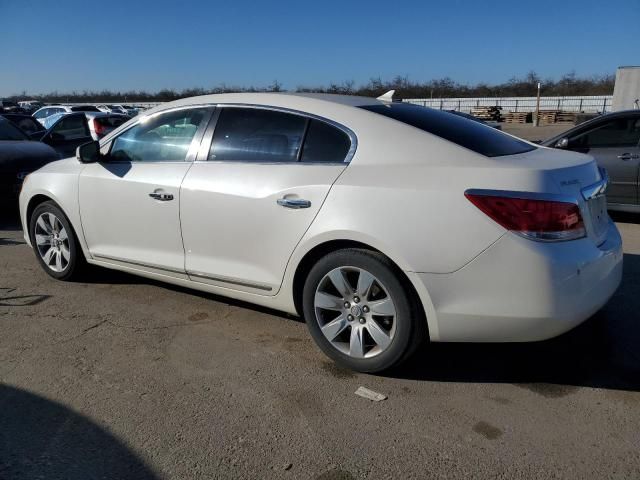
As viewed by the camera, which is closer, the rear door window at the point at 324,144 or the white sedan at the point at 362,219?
the white sedan at the point at 362,219

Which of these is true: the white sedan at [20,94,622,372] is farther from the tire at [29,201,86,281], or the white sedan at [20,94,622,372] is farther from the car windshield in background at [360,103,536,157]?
the tire at [29,201,86,281]

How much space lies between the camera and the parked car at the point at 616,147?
272 inches

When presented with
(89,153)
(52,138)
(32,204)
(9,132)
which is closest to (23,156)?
(9,132)

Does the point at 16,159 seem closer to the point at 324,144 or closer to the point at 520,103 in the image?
the point at 324,144

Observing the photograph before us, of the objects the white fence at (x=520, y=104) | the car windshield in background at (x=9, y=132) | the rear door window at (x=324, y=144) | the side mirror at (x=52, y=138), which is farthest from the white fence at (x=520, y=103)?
the rear door window at (x=324, y=144)

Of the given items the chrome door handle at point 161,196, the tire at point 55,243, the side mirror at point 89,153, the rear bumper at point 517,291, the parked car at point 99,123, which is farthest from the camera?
the parked car at point 99,123

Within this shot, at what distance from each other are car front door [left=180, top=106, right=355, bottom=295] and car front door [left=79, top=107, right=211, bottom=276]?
0.14 m

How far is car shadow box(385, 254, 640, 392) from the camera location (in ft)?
10.4

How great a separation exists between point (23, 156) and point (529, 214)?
7190mm

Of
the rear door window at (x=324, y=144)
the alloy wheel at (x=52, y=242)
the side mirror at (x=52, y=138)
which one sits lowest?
the alloy wheel at (x=52, y=242)

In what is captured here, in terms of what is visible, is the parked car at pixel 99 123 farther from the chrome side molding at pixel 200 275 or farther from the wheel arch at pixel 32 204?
the chrome side molding at pixel 200 275

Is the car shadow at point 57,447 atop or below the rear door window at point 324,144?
below

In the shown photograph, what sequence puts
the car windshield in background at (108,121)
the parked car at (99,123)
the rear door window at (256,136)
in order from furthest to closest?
the car windshield in background at (108,121) → the parked car at (99,123) → the rear door window at (256,136)

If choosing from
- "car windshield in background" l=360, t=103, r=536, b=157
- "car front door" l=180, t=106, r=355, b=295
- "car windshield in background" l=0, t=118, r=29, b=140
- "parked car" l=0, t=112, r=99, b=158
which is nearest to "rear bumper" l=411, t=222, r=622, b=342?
"car windshield in background" l=360, t=103, r=536, b=157
